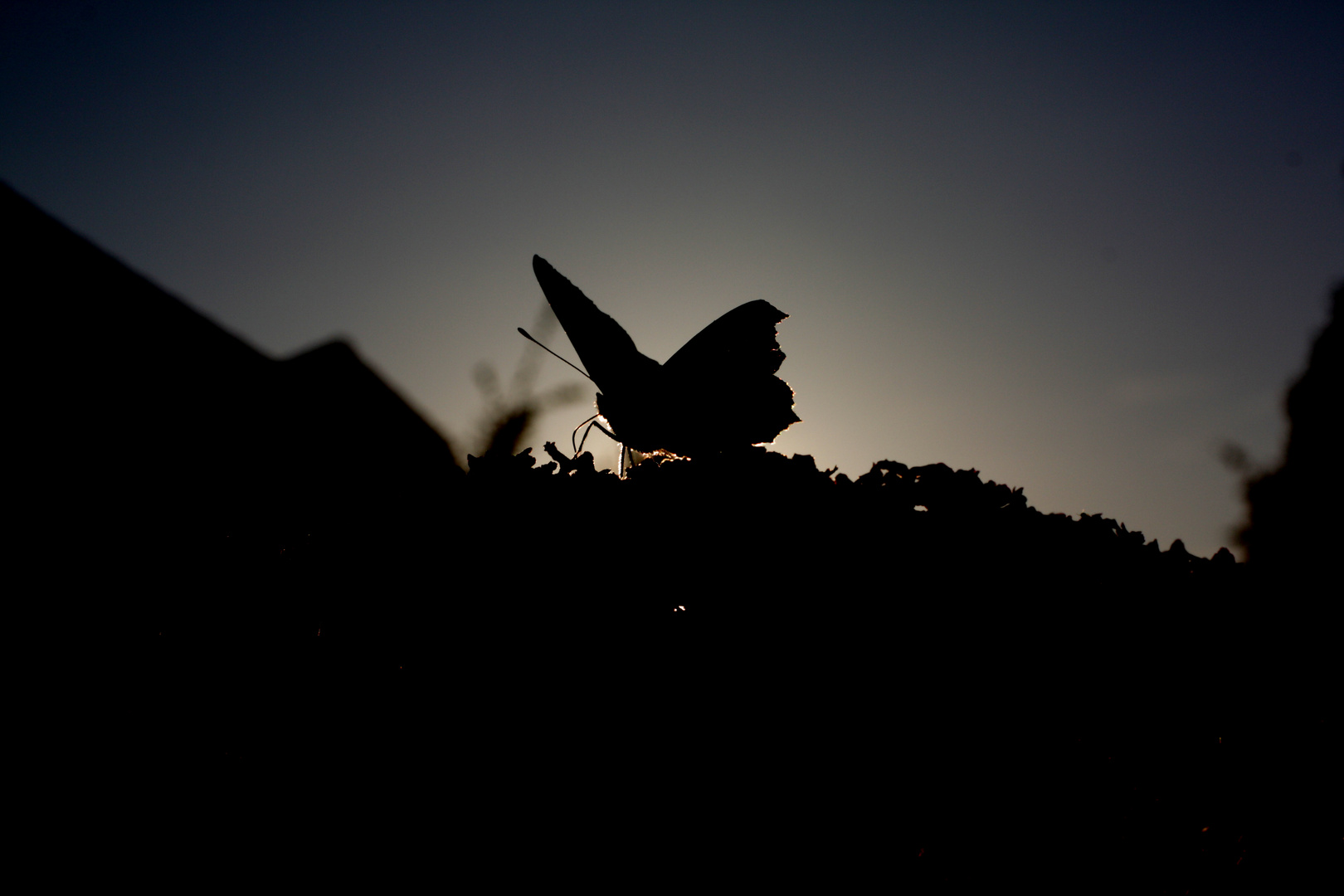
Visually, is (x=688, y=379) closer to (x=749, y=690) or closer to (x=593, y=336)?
(x=593, y=336)

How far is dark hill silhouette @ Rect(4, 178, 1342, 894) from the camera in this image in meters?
1.01

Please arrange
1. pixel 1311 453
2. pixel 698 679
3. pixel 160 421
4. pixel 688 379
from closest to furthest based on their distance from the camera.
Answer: pixel 698 679, pixel 688 379, pixel 160 421, pixel 1311 453

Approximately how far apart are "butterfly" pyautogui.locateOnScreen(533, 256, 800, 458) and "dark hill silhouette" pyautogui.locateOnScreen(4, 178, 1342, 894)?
0.62m

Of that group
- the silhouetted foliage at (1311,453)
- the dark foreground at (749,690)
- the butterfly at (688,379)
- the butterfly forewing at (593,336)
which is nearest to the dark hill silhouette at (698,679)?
the dark foreground at (749,690)

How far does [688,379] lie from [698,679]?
131 centimetres

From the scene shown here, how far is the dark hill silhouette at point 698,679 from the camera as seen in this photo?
1007 millimetres

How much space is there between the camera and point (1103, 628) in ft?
4.77

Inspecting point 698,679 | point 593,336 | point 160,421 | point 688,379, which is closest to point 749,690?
point 698,679

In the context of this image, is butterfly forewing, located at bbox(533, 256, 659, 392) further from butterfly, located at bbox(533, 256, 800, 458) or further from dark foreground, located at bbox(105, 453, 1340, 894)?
dark foreground, located at bbox(105, 453, 1340, 894)

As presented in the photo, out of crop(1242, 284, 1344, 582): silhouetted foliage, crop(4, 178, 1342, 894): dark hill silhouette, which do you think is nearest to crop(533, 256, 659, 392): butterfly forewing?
crop(4, 178, 1342, 894): dark hill silhouette

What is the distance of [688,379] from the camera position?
2.26 m

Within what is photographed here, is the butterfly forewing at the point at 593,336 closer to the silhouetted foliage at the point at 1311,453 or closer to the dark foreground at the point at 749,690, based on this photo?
the dark foreground at the point at 749,690

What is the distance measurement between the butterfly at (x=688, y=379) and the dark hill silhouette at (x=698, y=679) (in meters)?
0.62

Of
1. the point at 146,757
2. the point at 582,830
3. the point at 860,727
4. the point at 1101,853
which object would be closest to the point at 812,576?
the point at 860,727
